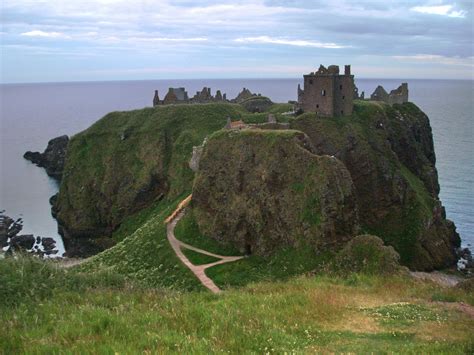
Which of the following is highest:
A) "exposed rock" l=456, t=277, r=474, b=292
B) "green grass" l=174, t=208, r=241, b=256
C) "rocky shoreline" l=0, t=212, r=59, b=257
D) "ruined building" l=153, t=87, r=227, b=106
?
"ruined building" l=153, t=87, r=227, b=106

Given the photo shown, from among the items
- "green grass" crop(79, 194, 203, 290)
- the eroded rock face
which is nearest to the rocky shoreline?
"green grass" crop(79, 194, 203, 290)

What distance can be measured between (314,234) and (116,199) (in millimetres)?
40974

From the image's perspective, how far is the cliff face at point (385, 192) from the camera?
200 ft

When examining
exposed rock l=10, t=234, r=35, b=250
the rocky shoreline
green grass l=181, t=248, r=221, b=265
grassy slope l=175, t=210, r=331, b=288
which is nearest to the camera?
grassy slope l=175, t=210, r=331, b=288

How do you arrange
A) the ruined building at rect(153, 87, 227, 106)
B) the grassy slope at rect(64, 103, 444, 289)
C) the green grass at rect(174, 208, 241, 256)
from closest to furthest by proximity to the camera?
the grassy slope at rect(64, 103, 444, 289) → the green grass at rect(174, 208, 241, 256) → the ruined building at rect(153, 87, 227, 106)

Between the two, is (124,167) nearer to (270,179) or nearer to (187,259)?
(187,259)

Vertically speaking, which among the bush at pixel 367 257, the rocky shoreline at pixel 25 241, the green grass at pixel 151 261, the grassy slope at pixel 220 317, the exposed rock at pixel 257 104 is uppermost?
the exposed rock at pixel 257 104

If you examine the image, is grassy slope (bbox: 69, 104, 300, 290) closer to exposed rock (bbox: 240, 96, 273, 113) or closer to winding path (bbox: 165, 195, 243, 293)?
winding path (bbox: 165, 195, 243, 293)

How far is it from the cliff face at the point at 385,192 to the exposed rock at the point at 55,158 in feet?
239

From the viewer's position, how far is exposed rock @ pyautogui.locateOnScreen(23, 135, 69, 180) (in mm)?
120562

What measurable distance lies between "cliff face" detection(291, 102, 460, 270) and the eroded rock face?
12637 mm

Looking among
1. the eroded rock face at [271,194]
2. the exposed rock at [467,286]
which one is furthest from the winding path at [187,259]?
the exposed rock at [467,286]

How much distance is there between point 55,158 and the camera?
406ft

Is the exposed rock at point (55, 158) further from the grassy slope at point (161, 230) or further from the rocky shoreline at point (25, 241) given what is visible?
the rocky shoreline at point (25, 241)
